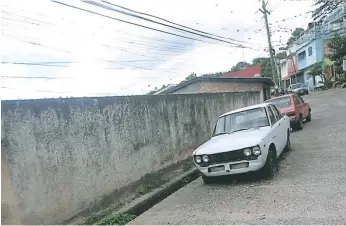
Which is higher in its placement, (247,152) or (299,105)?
(299,105)

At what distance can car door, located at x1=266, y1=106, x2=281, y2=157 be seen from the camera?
25.8 feet

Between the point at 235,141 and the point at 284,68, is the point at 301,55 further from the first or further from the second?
the point at 235,141

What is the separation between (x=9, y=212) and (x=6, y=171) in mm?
521

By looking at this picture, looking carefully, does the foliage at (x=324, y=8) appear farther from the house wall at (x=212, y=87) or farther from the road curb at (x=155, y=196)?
the road curb at (x=155, y=196)

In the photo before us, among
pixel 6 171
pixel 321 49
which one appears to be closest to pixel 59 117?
pixel 6 171

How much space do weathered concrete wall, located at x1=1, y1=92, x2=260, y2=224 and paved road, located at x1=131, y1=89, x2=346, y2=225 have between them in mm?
1056

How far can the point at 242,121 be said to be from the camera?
8.66 metres

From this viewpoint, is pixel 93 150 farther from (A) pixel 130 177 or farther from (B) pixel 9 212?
(B) pixel 9 212

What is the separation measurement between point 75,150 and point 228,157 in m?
3.00

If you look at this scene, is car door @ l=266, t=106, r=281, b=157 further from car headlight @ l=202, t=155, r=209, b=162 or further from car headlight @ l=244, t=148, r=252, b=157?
car headlight @ l=202, t=155, r=209, b=162

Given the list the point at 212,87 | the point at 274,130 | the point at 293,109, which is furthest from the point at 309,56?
the point at 274,130

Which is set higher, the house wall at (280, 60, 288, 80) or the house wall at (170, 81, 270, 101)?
the house wall at (280, 60, 288, 80)

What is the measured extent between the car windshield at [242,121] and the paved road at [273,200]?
1.18 metres

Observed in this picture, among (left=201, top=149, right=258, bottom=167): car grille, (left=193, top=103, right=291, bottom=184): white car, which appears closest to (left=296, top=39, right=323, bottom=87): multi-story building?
(left=193, top=103, right=291, bottom=184): white car
